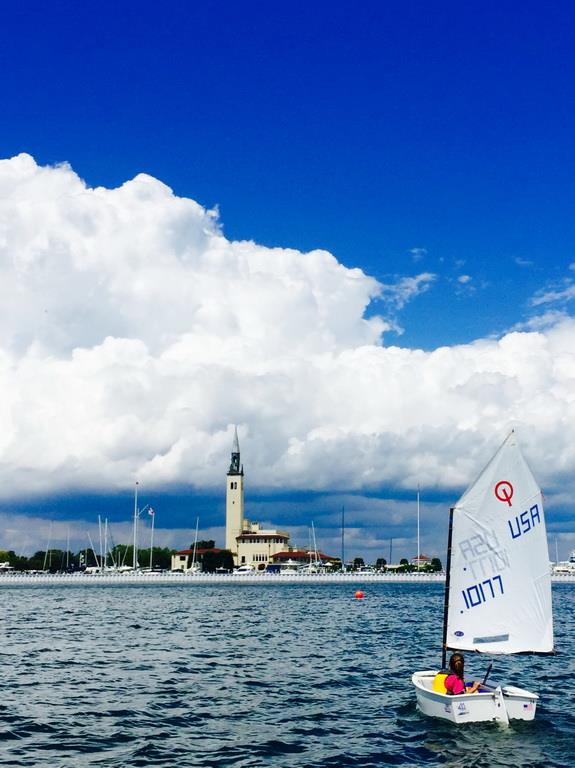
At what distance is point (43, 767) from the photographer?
25094 mm

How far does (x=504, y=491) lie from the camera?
32.0 metres

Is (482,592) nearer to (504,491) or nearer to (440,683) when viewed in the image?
(440,683)

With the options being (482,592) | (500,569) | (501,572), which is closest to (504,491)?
(500,569)

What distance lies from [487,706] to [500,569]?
532 cm

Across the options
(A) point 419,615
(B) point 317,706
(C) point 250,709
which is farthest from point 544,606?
(A) point 419,615

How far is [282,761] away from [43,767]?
7.54 m

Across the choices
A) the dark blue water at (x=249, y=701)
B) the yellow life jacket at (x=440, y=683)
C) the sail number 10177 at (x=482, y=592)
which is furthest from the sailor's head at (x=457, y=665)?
the sail number 10177 at (x=482, y=592)

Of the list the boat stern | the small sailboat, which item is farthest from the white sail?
the boat stern

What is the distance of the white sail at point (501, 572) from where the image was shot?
32125 millimetres

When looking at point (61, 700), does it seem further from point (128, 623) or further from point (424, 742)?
point (128, 623)

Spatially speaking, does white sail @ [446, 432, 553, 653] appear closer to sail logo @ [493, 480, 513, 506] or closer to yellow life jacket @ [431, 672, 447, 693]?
sail logo @ [493, 480, 513, 506]

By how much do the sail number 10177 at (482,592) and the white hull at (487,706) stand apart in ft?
11.0

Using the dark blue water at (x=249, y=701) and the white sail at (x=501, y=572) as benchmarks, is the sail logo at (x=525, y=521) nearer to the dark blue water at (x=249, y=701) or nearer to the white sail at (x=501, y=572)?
the white sail at (x=501, y=572)

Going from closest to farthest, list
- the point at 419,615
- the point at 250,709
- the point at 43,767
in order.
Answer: the point at 43,767
the point at 250,709
the point at 419,615
